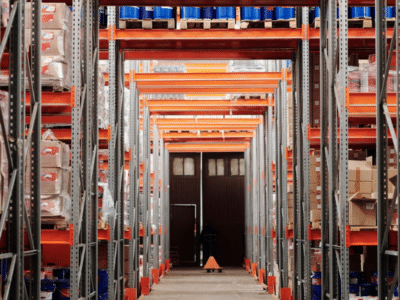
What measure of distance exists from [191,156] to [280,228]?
1549 centimetres

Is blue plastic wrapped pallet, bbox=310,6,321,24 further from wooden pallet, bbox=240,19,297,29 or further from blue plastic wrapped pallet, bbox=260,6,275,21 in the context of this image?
blue plastic wrapped pallet, bbox=260,6,275,21

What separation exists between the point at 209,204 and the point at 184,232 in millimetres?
1515

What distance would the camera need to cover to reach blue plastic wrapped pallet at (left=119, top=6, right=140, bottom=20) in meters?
10.8

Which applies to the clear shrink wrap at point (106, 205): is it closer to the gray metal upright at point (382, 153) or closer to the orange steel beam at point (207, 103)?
the gray metal upright at point (382, 153)

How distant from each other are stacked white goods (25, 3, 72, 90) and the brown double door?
70.1 ft

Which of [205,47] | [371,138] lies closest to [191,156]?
[205,47]

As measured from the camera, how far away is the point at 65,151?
7949mm

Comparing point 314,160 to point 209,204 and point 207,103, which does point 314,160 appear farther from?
point 209,204

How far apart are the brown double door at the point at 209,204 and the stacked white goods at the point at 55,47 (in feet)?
70.1

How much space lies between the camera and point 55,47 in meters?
7.61

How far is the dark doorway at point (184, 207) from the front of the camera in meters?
28.7

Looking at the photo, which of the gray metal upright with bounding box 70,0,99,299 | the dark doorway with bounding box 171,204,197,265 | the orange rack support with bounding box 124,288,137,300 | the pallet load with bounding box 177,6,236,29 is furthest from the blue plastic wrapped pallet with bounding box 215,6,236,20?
the dark doorway with bounding box 171,204,197,265

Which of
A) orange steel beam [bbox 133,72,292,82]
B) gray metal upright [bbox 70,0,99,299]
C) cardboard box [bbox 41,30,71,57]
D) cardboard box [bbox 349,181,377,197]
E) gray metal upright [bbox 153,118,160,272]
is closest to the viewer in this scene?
cardboard box [bbox 41,30,71,57]

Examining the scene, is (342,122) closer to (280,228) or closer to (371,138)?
(371,138)
